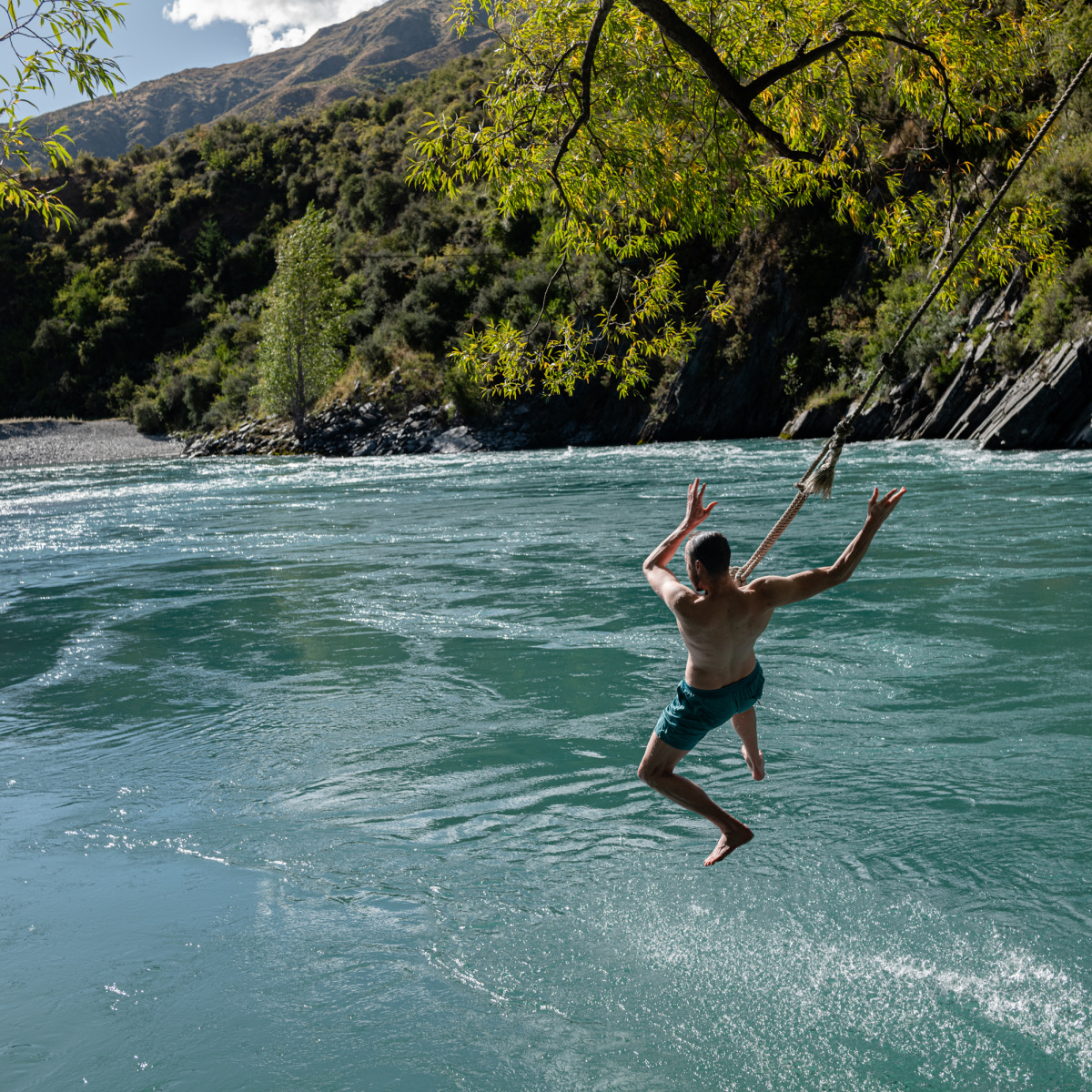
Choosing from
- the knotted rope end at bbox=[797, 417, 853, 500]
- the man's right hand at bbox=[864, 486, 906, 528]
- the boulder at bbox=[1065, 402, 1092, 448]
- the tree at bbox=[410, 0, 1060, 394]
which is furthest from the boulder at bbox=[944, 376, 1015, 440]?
the man's right hand at bbox=[864, 486, 906, 528]

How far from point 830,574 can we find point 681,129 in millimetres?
5319

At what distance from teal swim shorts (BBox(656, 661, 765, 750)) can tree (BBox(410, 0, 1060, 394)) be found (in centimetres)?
354

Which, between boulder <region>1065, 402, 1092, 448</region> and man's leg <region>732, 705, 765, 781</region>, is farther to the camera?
boulder <region>1065, 402, 1092, 448</region>

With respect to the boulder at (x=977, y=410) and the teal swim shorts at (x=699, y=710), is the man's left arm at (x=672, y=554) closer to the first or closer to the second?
the teal swim shorts at (x=699, y=710)

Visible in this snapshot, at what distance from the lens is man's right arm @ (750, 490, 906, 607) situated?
4117 millimetres

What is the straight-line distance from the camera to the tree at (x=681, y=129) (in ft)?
23.6

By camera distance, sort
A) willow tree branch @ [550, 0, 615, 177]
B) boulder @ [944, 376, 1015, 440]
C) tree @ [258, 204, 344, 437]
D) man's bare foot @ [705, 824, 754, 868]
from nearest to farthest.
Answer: man's bare foot @ [705, 824, 754, 868], willow tree branch @ [550, 0, 615, 177], boulder @ [944, 376, 1015, 440], tree @ [258, 204, 344, 437]

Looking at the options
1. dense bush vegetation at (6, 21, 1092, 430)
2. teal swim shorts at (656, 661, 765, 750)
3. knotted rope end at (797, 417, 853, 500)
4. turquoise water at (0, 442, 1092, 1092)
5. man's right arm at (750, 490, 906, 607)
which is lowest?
turquoise water at (0, 442, 1092, 1092)

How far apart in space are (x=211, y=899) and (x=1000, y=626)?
23.7 ft

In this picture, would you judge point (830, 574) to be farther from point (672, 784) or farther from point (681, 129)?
point (681, 129)

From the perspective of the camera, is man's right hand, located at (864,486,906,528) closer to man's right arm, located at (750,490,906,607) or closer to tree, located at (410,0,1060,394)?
man's right arm, located at (750,490,906,607)

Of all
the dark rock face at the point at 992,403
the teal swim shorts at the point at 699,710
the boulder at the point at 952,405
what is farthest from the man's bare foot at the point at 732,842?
the boulder at the point at 952,405

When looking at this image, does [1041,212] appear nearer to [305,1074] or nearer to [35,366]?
[305,1074]

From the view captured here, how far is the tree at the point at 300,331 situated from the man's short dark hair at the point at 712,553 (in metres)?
43.8
